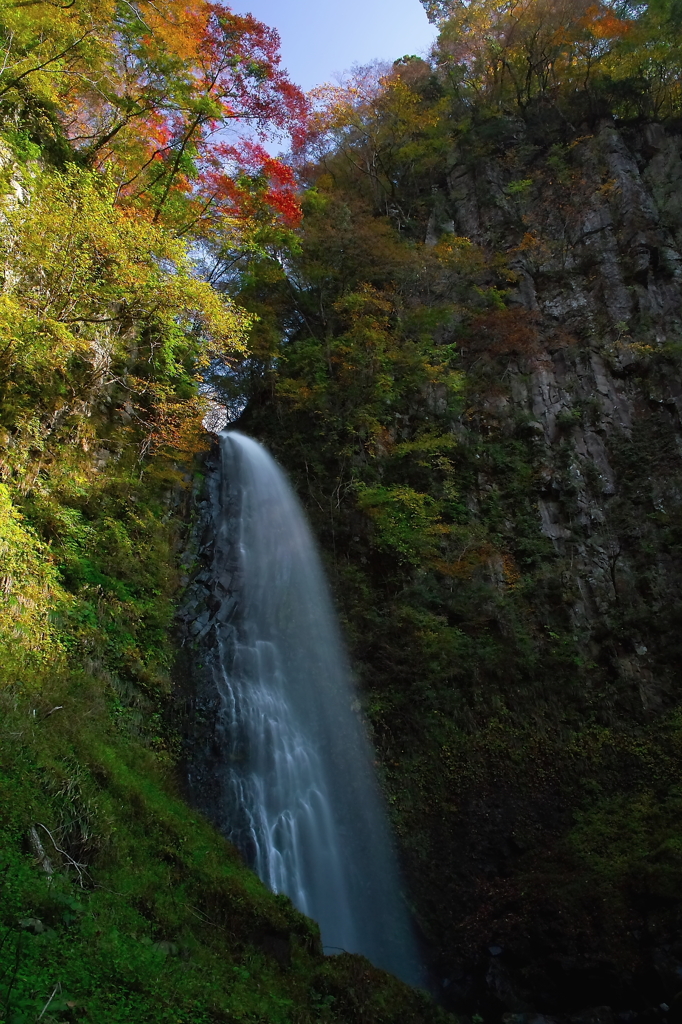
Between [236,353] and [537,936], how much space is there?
14447 millimetres

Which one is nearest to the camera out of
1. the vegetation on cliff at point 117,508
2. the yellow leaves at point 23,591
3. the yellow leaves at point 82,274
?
the vegetation on cliff at point 117,508

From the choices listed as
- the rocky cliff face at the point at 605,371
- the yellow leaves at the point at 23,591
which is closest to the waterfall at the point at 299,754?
the yellow leaves at the point at 23,591

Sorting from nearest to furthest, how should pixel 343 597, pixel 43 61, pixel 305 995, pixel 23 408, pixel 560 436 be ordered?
pixel 305 995
pixel 23 408
pixel 43 61
pixel 343 597
pixel 560 436

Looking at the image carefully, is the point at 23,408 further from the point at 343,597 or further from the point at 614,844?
the point at 614,844

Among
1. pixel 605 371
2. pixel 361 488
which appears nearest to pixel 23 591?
pixel 361 488

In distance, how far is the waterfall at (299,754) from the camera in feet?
27.3

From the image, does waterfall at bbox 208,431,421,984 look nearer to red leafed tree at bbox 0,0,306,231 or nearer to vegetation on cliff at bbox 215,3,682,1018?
vegetation on cliff at bbox 215,3,682,1018

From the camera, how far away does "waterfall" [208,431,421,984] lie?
8.32m

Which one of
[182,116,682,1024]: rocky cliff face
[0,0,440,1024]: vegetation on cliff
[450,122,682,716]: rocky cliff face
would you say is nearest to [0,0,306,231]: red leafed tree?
[0,0,440,1024]: vegetation on cliff

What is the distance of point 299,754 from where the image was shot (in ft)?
31.2

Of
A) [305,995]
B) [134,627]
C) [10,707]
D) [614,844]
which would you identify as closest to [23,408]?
[134,627]

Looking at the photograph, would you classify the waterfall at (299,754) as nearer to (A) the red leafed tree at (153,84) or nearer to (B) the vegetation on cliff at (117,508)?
(B) the vegetation on cliff at (117,508)

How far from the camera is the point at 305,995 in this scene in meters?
5.12

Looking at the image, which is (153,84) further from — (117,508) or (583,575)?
(583,575)
